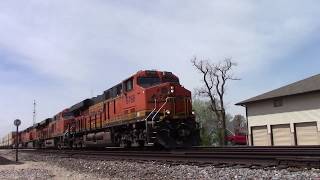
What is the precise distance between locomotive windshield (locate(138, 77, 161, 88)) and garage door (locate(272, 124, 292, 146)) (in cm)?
1881

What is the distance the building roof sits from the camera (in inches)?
1398

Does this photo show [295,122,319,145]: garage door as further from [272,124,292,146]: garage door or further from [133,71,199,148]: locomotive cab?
[133,71,199,148]: locomotive cab

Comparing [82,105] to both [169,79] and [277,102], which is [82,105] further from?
[277,102]

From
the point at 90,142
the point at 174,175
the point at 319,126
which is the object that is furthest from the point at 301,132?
the point at 174,175

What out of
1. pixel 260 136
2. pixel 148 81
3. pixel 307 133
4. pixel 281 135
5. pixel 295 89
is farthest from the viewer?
pixel 260 136

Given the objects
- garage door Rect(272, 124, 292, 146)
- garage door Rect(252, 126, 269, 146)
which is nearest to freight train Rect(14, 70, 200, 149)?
garage door Rect(272, 124, 292, 146)

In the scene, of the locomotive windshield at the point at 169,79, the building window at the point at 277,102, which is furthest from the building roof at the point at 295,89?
the locomotive windshield at the point at 169,79

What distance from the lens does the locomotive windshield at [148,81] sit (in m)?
21.6

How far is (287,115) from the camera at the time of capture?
37.6 meters

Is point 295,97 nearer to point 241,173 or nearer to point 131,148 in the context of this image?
point 131,148

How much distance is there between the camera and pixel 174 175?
38.0ft

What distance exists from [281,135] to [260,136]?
107 inches

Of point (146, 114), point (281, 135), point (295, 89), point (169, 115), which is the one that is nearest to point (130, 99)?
point (146, 114)

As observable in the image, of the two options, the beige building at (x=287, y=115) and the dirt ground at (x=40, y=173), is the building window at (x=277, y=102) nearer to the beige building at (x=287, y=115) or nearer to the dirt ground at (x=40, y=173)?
the beige building at (x=287, y=115)
